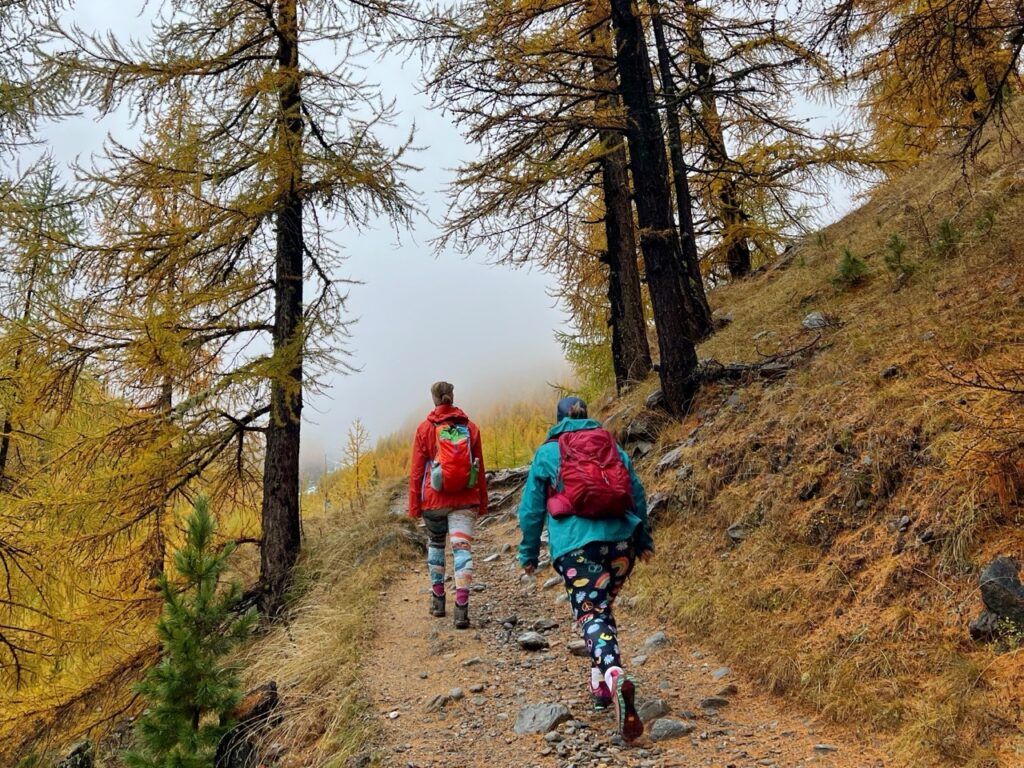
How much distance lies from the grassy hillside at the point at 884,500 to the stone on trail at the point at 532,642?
3.32 ft

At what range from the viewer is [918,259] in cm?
700

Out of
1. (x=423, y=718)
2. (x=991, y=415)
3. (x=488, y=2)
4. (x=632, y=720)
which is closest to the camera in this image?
(x=632, y=720)

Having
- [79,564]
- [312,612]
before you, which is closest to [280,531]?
[312,612]

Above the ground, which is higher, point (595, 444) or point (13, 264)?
point (13, 264)

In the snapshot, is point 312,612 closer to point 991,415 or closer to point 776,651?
point 776,651

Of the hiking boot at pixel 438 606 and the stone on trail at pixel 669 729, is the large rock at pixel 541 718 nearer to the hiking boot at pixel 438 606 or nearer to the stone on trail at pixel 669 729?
the stone on trail at pixel 669 729

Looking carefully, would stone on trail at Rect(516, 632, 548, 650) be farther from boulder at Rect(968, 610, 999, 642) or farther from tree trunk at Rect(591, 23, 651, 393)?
tree trunk at Rect(591, 23, 651, 393)

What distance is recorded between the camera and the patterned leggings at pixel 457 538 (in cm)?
560

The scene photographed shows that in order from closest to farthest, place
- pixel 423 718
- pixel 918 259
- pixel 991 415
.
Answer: pixel 991 415, pixel 423 718, pixel 918 259

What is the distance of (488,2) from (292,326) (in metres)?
4.80

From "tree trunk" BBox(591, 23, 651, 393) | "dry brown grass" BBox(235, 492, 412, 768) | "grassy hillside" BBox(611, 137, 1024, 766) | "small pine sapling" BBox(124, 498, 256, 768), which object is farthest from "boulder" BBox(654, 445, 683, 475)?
"small pine sapling" BBox(124, 498, 256, 768)

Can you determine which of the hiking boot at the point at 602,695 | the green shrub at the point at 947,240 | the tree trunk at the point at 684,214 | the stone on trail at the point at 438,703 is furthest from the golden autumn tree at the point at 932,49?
the stone on trail at the point at 438,703

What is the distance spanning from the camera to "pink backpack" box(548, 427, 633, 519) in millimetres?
3670

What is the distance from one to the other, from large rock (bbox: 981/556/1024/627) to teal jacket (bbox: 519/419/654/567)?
1704 mm
